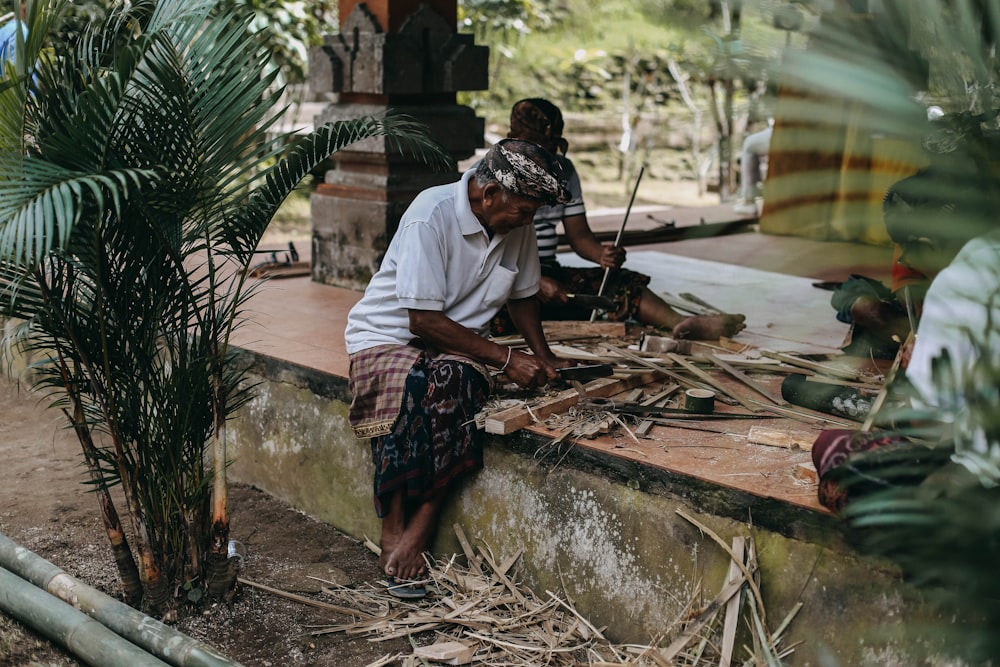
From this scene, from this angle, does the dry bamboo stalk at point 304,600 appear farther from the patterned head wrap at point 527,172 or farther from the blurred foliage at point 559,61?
the blurred foliage at point 559,61

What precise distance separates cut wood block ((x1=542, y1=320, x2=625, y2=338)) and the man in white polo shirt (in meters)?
Answer: 1.14

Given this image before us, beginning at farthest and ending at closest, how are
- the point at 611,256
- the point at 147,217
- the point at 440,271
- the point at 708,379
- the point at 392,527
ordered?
the point at 611,256 < the point at 708,379 < the point at 392,527 < the point at 440,271 < the point at 147,217

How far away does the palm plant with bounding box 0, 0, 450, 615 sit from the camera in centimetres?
297

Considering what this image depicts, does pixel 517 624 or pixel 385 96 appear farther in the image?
pixel 385 96

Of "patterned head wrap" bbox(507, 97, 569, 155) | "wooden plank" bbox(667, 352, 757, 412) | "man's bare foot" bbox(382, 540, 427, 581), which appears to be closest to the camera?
"man's bare foot" bbox(382, 540, 427, 581)

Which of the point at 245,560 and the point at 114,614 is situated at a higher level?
the point at 114,614

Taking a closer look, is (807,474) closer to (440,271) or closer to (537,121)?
(440,271)

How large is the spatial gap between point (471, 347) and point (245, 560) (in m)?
1.37

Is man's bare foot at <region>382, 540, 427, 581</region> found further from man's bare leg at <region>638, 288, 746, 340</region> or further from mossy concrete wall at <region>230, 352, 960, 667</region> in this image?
man's bare leg at <region>638, 288, 746, 340</region>

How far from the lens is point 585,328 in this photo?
513cm

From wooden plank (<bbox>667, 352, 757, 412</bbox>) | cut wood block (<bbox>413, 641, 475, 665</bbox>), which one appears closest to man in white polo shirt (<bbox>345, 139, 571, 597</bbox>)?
cut wood block (<bbox>413, 641, 475, 665</bbox>)

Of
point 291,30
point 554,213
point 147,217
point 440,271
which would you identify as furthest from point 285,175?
point 291,30

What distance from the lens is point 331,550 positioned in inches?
171

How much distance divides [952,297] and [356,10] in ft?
17.5
